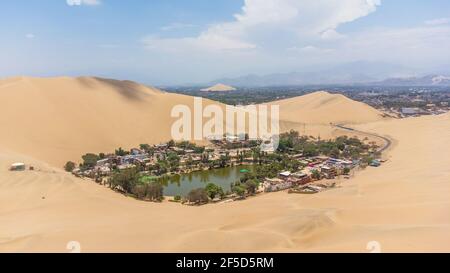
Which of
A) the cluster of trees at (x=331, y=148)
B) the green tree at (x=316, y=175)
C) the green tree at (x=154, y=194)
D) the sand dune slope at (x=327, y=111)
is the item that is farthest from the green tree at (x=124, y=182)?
the sand dune slope at (x=327, y=111)

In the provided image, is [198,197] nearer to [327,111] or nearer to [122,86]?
[122,86]

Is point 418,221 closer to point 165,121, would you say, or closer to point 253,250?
point 253,250

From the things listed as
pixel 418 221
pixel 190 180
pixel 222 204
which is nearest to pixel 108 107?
pixel 190 180

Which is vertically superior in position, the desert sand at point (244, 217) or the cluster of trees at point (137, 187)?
the desert sand at point (244, 217)

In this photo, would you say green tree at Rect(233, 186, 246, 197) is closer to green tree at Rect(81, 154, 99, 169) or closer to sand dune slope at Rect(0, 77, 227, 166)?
green tree at Rect(81, 154, 99, 169)

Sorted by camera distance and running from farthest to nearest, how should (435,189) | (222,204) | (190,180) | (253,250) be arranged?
(190,180) → (222,204) → (435,189) → (253,250)

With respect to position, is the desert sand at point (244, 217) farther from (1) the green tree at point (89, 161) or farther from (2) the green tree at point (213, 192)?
(1) the green tree at point (89, 161)

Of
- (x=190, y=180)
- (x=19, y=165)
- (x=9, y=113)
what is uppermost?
(x=9, y=113)
